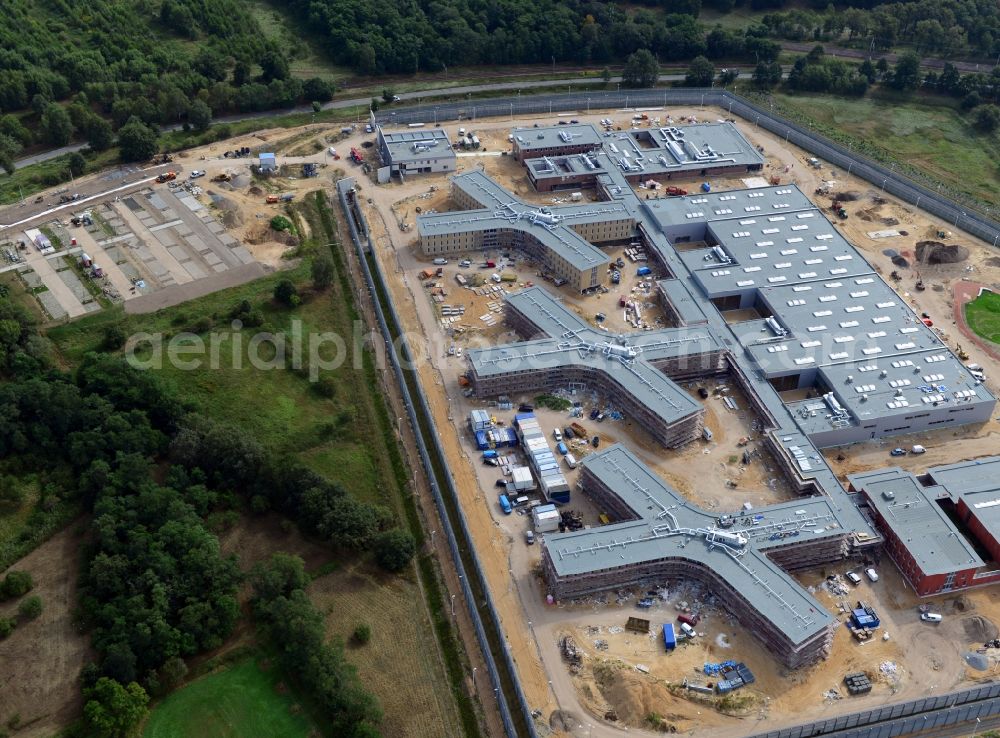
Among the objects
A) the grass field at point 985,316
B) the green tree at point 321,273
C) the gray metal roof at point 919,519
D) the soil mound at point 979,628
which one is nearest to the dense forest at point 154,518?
the green tree at point 321,273

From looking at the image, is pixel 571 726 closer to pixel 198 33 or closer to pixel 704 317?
pixel 704 317

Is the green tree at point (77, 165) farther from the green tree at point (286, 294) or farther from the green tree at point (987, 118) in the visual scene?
the green tree at point (987, 118)

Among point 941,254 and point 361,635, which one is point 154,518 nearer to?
point 361,635

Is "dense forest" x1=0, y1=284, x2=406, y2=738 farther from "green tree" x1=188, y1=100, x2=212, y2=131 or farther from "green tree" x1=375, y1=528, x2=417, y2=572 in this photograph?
"green tree" x1=188, y1=100, x2=212, y2=131

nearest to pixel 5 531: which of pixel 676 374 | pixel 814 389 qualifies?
pixel 676 374

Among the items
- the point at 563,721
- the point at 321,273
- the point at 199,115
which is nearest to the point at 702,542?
the point at 563,721
